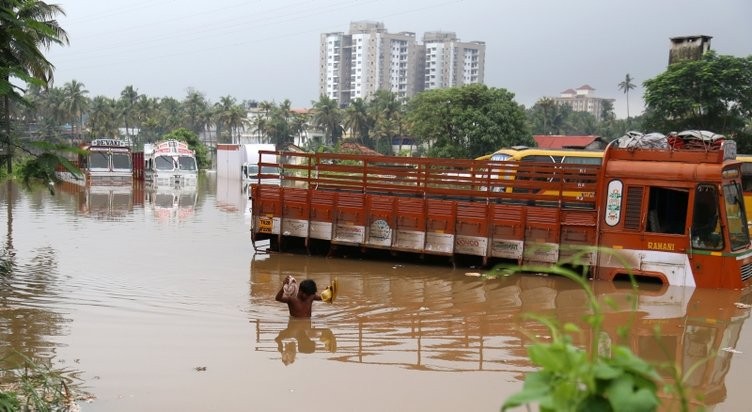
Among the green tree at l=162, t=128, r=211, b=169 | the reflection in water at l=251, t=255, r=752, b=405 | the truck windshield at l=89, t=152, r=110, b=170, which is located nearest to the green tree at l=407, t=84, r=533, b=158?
the truck windshield at l=89, t=152, r=110, b=170

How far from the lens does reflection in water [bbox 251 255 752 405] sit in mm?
8711

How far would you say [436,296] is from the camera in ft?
40.7

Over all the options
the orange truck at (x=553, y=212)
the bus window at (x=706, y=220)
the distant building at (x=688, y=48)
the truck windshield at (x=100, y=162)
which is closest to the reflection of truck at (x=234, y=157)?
the truck windshield at (x=100, y=162)

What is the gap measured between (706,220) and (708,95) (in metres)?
23.1

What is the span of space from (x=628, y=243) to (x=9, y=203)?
2447 centimetres

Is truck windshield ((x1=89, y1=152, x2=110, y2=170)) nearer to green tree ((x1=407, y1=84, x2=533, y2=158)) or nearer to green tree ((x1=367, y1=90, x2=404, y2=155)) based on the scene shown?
green tree ((x1=407, y1=84, x2=533, y2=158))

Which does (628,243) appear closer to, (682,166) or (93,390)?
(682,166)

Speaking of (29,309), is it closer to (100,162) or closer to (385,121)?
(100,162)

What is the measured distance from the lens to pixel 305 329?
9.88 metres

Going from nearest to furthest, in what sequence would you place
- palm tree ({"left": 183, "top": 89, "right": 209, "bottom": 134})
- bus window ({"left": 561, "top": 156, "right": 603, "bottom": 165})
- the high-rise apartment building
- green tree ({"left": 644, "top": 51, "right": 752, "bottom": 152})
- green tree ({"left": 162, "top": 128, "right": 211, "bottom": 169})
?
bus window ({"left": 561, "top": 156, "right": 603, "bottom": 165}) → green tree ({"left": 644, "top": 51, "right": 752, "bottom": 152}) → green tree ({"left": 162, "top": 128, "right": 211, "bottom": 169}) → palm tree ({"left": 183, "top": 89, "right": 209, "bottom": 134}) → the high-rise apartment building

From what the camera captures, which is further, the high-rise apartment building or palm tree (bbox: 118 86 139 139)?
the high-rise apartment building

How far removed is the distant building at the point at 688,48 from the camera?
3676 cm

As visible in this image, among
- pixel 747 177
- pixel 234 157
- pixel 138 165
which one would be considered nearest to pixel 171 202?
pixel 138 165

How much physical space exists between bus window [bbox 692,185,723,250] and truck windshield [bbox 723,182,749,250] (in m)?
0.18
